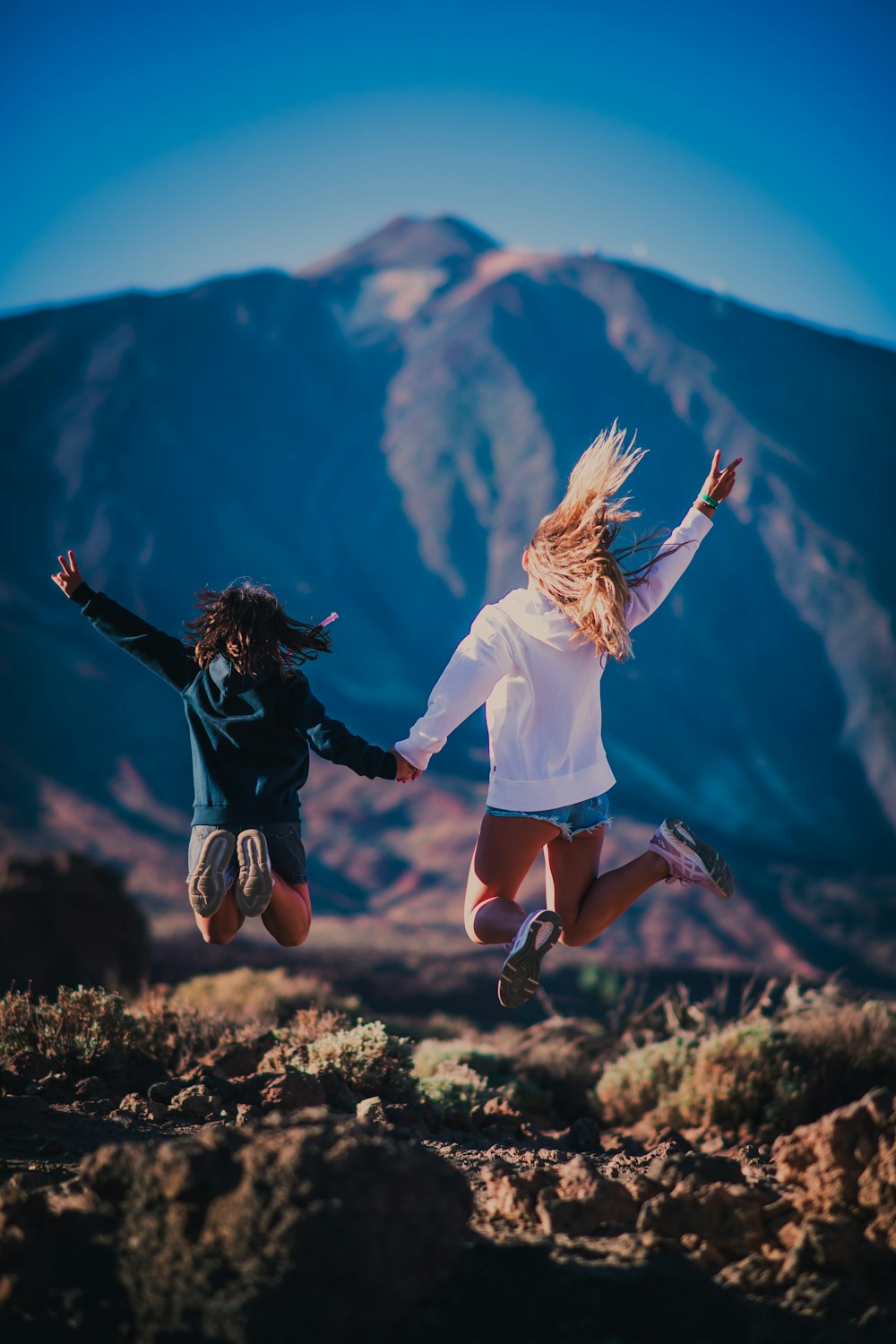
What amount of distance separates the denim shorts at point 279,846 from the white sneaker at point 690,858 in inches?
61.3

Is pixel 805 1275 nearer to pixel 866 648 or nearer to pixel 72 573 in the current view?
pixel 72 573

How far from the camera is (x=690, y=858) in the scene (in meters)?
4.93

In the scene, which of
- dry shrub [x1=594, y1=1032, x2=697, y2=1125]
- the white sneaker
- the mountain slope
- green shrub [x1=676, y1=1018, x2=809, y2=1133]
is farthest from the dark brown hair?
the mountain slope

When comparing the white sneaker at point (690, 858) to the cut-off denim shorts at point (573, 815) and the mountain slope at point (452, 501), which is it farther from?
the mountain slope at point (452, 501)

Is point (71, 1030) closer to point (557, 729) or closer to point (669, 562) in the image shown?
point (557, 729)

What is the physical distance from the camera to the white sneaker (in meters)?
4.89

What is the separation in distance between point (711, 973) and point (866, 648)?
31.6 meters

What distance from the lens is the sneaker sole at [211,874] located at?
4.75 metres

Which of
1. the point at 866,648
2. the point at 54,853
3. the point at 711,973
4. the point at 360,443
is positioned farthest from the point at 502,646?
the point at 360,443

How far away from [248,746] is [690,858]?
6.39 feet

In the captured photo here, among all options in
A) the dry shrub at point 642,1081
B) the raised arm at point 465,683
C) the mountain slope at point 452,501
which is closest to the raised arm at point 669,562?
the raised arm at point 465,683

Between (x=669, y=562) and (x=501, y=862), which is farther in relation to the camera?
(x=669, y=562)

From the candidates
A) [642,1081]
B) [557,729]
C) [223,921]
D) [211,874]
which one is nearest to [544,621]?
[557,729]

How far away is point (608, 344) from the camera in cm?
6469
